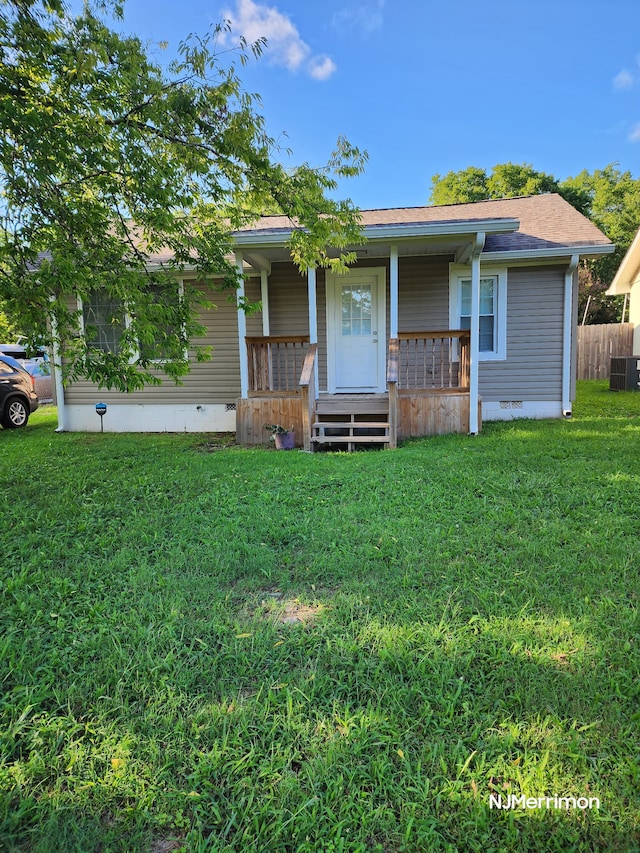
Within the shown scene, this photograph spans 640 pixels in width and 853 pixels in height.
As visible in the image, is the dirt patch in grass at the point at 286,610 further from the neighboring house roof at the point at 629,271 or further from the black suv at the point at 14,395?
the neighboring house roof at the point at 629,271

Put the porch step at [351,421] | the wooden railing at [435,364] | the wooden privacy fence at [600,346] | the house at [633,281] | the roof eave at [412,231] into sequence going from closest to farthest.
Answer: the roof eave at [412,231], the porch step at [351,421], the wooden railing at [435,364], the house at [633,281], the wooden privacy fence at [600,346]

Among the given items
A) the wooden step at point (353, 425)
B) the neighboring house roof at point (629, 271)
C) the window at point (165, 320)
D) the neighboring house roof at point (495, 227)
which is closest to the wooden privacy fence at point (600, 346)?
the neighboring house roof at point (629, 271)

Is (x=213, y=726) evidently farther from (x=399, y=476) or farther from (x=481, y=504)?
(x=399, y=476)

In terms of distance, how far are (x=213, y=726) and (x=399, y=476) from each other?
3.43 metres

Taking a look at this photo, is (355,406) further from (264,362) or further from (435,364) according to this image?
(435,364)

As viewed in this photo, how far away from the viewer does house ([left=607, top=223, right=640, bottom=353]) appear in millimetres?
14820

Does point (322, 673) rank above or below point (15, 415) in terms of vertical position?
below

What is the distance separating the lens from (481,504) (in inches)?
154

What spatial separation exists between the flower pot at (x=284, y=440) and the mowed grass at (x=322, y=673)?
2.75 metres

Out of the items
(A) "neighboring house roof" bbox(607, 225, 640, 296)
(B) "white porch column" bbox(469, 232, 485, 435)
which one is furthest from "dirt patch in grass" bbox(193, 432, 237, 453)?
(A) "neighboring house roof" bbox(607, 225, 640, 296)

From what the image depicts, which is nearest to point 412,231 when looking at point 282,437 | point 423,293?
point 423,293

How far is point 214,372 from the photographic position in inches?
345

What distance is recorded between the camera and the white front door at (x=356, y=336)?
8484 mm

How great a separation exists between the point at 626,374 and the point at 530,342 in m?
5.86
